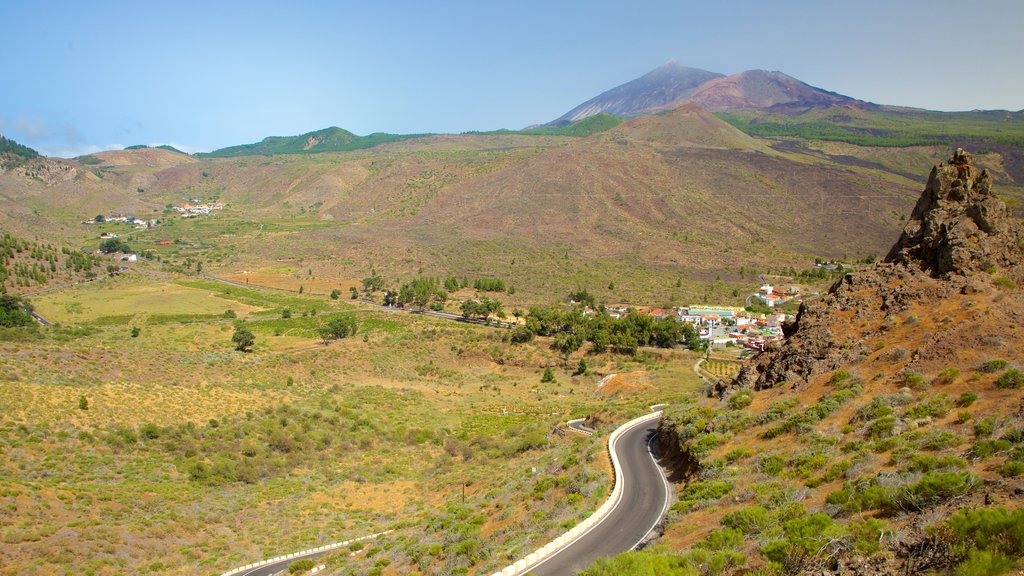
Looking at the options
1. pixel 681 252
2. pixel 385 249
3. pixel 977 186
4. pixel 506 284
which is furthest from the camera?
pixel 385 249

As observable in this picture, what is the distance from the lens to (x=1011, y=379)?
1288 centimetres

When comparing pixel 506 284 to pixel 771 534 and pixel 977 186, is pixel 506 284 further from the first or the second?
pixel 771 534

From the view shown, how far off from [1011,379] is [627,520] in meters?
9.48

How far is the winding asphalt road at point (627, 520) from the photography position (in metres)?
12.5

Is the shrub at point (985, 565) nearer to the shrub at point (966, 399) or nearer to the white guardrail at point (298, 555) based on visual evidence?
the shrub at point (966, 399)

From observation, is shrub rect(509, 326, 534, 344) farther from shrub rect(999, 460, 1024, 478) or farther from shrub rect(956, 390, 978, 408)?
shrub rect(999, 460, 1024, 478)

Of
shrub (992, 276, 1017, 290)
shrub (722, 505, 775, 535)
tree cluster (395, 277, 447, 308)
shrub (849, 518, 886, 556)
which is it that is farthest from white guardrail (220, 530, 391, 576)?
tree cluster (395, 277, 447, 308)

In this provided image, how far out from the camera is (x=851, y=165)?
6949 inches

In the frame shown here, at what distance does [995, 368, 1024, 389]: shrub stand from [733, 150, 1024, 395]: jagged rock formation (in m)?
4.69

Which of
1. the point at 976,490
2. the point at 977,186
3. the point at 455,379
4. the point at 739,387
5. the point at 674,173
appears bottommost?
the point at 455,379

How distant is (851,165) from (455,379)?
174 meters

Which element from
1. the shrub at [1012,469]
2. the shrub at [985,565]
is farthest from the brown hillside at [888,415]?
the shrub at [985,565]

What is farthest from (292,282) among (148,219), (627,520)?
(148,219)

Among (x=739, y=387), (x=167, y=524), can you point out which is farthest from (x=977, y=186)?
(x=167, y=524)
